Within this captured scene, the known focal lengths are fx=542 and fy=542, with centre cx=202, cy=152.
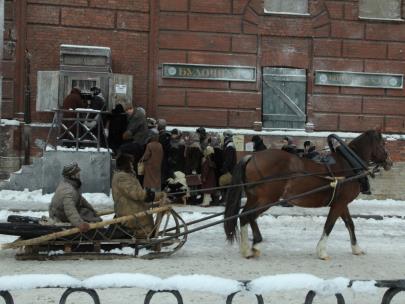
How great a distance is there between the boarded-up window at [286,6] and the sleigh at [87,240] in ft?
32.6

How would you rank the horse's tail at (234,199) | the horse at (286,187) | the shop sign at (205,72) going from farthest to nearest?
the shop sign at (205,72) < the horse at (286,187) < the horse's tail at (234,199)

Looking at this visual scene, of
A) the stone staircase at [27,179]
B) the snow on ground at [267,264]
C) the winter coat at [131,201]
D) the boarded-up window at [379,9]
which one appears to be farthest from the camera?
the boarded-up window at [379,9]

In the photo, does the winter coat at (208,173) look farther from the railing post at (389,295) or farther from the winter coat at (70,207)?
the railing post at (389,295)

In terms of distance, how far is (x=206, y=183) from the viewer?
534 inches

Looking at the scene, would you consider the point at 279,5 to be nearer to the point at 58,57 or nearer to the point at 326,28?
the point at 326,28

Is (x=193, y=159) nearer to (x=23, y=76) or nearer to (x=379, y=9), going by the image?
(x=23, y=76)

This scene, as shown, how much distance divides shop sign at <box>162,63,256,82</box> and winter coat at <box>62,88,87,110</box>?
2820mm

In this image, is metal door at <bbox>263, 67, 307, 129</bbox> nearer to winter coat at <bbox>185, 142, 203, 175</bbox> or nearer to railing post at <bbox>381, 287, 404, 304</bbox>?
winter coat at <bbox>185, 142, 203, 175</bbox>

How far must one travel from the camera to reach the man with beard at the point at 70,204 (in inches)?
295

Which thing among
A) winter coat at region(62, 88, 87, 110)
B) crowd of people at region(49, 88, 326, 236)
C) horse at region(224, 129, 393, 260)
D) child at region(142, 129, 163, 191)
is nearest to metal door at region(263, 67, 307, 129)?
crowd of people at region(49, 88, 326, 236)

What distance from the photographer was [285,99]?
1614cm

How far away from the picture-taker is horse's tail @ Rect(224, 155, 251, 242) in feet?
26.9

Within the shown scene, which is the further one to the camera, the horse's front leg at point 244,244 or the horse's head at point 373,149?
the horse's head at point 373,149

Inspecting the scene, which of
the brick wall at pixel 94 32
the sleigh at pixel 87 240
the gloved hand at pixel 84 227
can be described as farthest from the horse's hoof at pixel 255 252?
the brick wall at pixel 94 32
